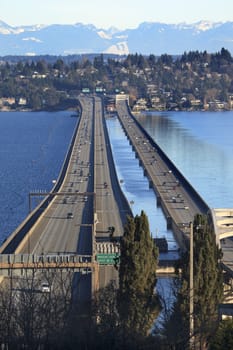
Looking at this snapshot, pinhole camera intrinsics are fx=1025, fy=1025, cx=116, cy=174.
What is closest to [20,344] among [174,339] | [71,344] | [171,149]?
[71,344]

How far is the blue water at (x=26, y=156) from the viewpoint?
63.3 ft

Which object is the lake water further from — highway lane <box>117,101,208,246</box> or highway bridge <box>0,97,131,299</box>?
highway bridge <box>0,97,131,299</box>

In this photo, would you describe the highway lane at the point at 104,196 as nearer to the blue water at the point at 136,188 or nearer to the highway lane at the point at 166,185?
the blue water at the point at 136,188

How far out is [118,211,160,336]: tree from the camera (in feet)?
24.6

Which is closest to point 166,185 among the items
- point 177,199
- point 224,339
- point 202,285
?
point 177,199

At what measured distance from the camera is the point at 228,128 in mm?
43062

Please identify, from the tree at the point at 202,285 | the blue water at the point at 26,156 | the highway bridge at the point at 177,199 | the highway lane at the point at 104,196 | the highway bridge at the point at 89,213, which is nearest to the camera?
the tree at the point at 202,285

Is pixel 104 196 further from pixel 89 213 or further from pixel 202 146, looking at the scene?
pixel 202 146

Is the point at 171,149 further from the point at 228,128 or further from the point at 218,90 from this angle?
the point at 218,90

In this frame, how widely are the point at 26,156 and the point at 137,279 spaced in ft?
74.3

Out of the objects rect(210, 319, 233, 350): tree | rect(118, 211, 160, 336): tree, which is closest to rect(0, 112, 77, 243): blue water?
rect(118, 211, 160, 336): tree

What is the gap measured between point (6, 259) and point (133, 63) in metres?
59.2

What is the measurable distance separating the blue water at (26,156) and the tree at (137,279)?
7218mm

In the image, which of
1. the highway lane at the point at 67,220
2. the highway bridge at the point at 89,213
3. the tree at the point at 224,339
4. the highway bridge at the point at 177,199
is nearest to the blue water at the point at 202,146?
the highway bridge at the point at 177,199
